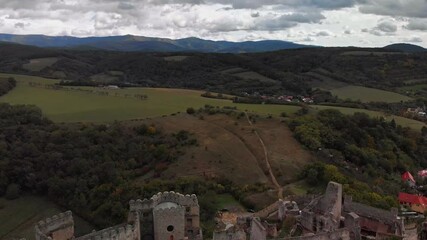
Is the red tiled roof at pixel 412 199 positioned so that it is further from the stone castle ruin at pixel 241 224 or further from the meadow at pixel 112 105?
the meadow at pixel 112 105

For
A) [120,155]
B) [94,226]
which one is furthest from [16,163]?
[94,226]

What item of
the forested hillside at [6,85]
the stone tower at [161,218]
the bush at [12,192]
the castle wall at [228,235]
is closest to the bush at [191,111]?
the bush at [12,192]

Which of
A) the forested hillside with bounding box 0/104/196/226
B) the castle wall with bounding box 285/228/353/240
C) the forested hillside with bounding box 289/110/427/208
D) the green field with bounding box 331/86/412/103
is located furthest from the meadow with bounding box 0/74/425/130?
the castle wall with bounding box 285/228/353/240

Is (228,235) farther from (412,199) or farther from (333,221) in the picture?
(412,199)

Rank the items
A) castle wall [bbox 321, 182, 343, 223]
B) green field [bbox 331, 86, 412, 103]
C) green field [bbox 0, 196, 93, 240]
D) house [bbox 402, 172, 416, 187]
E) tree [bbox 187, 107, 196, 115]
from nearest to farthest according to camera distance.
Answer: castle wall [bbox 321, 182, 343, 223], green field [bbox 0, 196, 93, 240], house [bbox 402, 172, 416, 187], tree [bbox 187, 107, 196, 115], green field [bbox 331, 86, 412, 103]

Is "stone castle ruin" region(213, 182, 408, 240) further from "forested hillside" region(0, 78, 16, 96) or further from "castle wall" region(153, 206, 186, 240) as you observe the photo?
"forested hillside" region(0, 78, 16, 96)

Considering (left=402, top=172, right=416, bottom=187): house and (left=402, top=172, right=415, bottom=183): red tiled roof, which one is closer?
(left=402, top=172, right=416, bottom=187): house

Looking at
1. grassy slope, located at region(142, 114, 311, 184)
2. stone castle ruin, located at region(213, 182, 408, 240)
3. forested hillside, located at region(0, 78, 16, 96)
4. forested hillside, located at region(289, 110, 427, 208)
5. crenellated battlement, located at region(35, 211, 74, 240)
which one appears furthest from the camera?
forested hillside, located at region(0, 78, 16, 96)

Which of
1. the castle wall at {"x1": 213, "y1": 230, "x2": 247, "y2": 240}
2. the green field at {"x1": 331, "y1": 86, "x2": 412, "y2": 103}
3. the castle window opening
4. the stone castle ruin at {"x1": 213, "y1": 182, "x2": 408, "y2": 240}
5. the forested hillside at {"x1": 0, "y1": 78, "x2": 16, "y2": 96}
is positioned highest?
the castle wall at {"x1": 213, "y1": 230, "x2": 247, "y2": 240}
